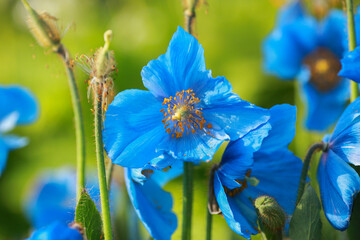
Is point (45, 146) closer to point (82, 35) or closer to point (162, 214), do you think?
point (82, 35)

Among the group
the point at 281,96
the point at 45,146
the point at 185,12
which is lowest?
the point at 45,146

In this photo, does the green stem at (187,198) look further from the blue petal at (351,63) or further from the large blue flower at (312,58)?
the large blue flower at (312,58)

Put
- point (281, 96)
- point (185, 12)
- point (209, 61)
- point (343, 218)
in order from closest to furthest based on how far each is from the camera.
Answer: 1. point (343, 218)
2. point (185, 12)
3. point (281, 96)
4. point (209, 61)

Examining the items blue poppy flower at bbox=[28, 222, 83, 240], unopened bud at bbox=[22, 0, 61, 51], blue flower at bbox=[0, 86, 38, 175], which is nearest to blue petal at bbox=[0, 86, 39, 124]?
blue flower at bbox=[0, 86, 38, 175]

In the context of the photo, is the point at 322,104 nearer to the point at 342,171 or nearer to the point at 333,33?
the point at 333,33

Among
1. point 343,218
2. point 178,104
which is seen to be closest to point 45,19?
point 178,104

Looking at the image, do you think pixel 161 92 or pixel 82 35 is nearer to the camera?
pixel 161 92

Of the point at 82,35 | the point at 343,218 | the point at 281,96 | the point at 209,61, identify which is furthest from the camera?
the point at 82,35
